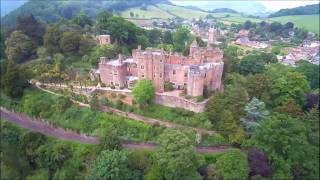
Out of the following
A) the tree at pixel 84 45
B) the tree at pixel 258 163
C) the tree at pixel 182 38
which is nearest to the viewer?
the tree at pixel 258 163

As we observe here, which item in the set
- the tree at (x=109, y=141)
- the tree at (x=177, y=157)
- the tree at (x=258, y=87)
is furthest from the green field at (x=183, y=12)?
the tree at (x=177, y=157)

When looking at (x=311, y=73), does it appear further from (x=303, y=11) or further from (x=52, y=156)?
(x=303, y=11)

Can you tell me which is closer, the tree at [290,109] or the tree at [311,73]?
the tree at [290,109]

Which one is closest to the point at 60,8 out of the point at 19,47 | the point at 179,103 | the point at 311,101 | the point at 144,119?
the point at 19,47

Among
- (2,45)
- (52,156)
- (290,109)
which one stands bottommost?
(52,156)

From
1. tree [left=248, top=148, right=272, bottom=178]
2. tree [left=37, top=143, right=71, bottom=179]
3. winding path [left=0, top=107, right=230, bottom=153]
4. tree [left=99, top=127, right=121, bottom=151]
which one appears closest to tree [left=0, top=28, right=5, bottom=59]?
winding path [left=0, top=107, right=230, bottom=153]

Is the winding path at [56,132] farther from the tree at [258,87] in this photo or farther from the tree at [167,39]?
the tree at [167,39]

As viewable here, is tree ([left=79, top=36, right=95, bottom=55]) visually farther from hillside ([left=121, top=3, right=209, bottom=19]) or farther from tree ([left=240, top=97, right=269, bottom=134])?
hillside ([left=121, top=3, right=209, bottom=19])
